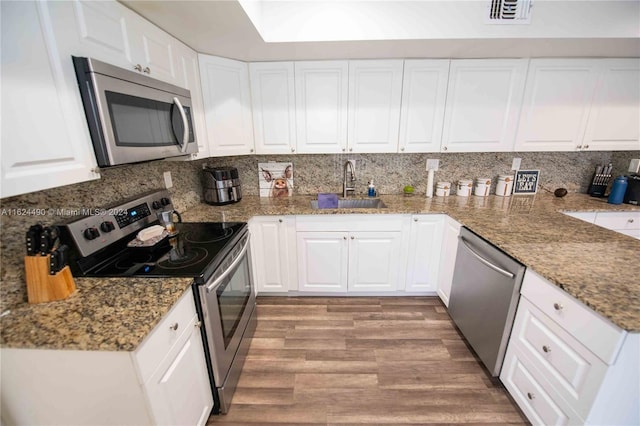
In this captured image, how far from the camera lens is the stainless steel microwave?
3.22 ft

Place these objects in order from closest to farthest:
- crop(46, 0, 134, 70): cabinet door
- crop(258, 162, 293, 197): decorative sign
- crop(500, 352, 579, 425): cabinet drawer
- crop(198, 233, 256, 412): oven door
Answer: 1. crop(46, 0, 134, 70): cabinet door
2. crop(500, 352, 579, 425): cabinet drawer
3. crop(198, 233, 256, 412): oven door
4. crop(258, 162, 293, 197): decorative sign

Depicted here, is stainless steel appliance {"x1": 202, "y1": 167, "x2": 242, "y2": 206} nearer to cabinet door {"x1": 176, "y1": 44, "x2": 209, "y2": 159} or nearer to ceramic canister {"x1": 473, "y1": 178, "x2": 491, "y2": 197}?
cabinet door {"x1": 176, "y1": 44, "x2": 209, "y2": 159}

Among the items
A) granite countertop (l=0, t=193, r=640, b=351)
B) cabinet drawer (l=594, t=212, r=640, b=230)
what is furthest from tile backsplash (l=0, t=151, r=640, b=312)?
granite countertop (l=0, t=193, r=640, b=351)

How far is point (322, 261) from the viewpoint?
230 cm

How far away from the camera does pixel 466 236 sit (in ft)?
6.03

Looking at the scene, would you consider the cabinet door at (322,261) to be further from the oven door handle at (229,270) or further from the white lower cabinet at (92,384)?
the white lower cabinet at (92,384)

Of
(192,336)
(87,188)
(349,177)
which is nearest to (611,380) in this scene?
(192,336)

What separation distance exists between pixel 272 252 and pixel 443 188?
1804 millimetres

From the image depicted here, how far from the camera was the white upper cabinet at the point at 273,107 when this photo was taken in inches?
84.3

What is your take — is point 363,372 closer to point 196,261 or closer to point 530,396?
point 530,396

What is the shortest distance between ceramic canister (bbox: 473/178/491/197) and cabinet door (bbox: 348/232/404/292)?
1.03m

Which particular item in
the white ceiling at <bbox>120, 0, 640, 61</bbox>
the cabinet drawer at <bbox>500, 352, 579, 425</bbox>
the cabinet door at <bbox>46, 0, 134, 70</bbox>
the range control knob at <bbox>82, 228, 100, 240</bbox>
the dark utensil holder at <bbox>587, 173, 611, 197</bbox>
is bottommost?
the cabinet drawer at <bbox>500, 352, 579, 425</bbox>

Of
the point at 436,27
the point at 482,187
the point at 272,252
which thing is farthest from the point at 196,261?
the point at 482,187

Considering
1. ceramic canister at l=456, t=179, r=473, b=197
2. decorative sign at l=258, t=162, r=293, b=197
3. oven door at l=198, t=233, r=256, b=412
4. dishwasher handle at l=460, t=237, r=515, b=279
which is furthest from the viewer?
decorative sign at l=258, t=162, r=293, b=197
